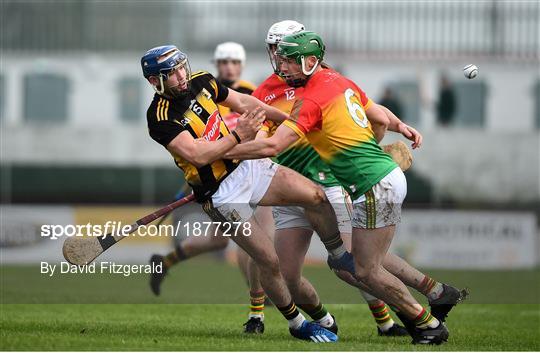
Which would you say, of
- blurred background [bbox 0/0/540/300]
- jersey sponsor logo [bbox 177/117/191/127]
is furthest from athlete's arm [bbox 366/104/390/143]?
blurred background [bbox 0/0/540/300]

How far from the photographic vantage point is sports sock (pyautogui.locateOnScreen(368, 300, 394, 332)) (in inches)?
378

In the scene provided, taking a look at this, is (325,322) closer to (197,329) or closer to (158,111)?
(197,329)

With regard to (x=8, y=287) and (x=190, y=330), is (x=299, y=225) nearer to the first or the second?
(x=190, y=330)

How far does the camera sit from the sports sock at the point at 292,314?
30.0 ft

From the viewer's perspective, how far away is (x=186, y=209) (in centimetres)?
1245

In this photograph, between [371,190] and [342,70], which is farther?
[342,70]

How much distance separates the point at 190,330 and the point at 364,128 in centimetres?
212

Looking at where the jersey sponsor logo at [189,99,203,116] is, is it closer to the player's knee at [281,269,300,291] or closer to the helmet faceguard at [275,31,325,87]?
the helmet faceguard at [275,31,325,87]

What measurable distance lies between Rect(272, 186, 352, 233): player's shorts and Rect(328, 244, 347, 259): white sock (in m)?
0.20

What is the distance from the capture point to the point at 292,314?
9.18 meters

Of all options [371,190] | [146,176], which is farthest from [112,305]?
[146,176]

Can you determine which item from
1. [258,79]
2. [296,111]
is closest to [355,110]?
[296,111]

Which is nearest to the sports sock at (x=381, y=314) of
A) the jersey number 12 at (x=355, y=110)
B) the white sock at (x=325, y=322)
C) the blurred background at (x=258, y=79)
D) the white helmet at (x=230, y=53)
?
the white sock at (x=325, y=322)

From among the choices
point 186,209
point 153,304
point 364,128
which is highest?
point 364,128
